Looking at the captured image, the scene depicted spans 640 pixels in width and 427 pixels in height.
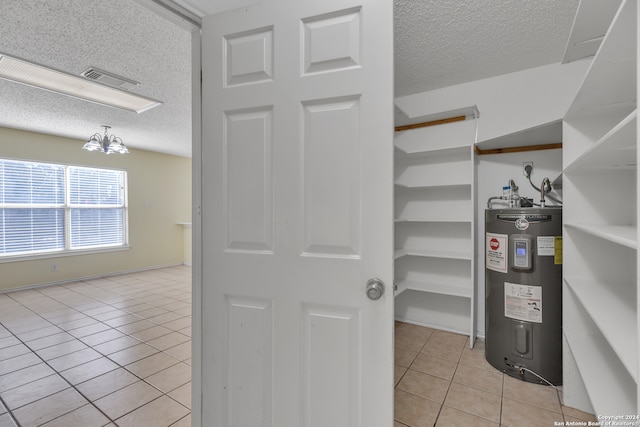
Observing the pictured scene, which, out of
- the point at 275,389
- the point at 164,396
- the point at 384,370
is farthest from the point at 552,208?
the point at 164,396

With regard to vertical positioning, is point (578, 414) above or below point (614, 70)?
below

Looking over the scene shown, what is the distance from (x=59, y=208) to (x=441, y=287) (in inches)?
234

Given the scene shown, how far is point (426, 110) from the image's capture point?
3.01 meters

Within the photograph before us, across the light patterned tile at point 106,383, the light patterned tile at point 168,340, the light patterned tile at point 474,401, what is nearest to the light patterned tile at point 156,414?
→ the light patterned tile at point 106,383

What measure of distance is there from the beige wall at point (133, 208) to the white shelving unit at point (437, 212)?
5217 millimetres

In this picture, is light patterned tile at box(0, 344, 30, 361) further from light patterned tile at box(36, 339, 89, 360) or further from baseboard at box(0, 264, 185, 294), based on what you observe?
baseboard at box(0, 264, 185, 294)

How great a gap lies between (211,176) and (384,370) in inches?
42.9

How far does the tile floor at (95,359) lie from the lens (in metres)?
1.83

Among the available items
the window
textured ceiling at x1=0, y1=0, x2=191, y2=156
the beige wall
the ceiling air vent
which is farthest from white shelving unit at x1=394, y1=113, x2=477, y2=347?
the window

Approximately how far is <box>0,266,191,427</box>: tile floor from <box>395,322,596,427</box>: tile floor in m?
1.44

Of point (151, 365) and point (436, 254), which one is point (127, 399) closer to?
point (151, 365)

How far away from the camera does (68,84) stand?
2889mm

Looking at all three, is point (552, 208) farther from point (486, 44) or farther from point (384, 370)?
point (384, 370)

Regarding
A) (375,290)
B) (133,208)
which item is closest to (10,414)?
(375,290)
